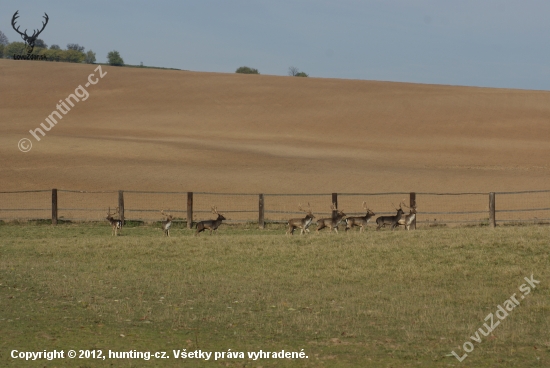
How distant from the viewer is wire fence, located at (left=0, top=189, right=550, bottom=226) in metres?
28.9

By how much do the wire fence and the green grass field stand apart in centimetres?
765

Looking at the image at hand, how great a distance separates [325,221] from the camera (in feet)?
75.8

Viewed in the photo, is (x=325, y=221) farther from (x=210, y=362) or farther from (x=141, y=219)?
(x=210, y=362)

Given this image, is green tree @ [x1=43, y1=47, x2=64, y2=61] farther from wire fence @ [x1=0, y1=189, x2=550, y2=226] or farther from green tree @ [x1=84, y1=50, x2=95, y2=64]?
wire fence @ [x1=0, y1=189, x2=550, y2=226]

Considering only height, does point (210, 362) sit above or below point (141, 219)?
below

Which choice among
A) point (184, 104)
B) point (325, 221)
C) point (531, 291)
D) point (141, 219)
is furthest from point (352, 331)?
point (184, 104)

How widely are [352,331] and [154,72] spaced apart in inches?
3105
